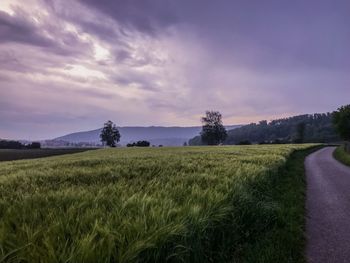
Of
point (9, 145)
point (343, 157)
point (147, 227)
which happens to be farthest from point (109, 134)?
Answer: point (147, 227)

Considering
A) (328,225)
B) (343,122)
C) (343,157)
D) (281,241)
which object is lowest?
(328,225)

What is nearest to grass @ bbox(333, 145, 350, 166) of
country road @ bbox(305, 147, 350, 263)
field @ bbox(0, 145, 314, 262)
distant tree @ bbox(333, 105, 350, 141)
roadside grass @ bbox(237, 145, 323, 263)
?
country road @ bbox(305, 147, 350, 263)

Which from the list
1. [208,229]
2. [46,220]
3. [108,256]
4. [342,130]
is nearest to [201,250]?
[208,229]

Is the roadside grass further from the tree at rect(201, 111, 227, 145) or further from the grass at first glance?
the tree at rect(201, 111, 227, 145)

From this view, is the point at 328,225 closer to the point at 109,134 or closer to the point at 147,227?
the point at 147,227

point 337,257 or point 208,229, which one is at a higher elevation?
point 208,229

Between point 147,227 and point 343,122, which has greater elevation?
point 343,122

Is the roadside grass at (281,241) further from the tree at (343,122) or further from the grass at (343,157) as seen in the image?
the tree at (343,122)

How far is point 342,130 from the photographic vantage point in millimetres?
80562

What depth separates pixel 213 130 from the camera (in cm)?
15675

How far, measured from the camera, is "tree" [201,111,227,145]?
511 feet

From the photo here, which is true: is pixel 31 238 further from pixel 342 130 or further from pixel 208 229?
pixel 342 130

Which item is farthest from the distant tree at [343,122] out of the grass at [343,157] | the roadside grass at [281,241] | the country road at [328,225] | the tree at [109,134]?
the tree at [109,134]

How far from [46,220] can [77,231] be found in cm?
70
